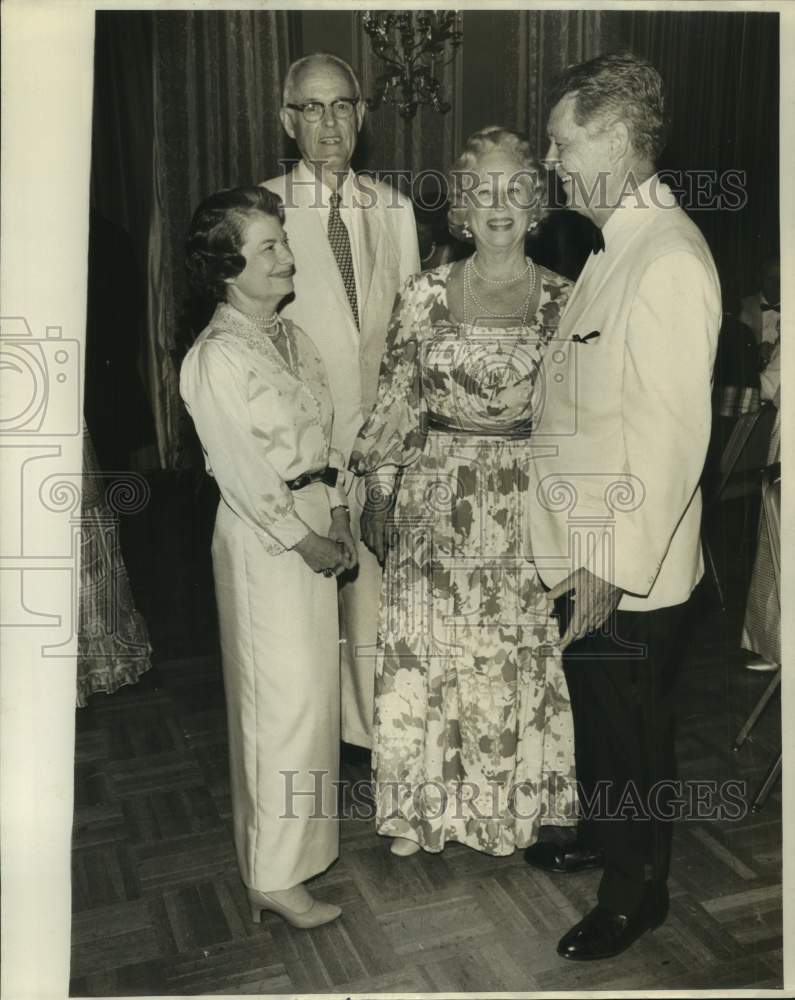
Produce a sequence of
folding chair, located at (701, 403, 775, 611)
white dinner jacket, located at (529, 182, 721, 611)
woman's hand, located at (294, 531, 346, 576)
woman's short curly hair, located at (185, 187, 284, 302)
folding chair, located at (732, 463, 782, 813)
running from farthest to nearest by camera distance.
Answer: folding chair, located at (732, 463, 782, 813), folding chair, located at (701, 403, 775, 611), woman's hand, located at (294, 531, 346, 576), woman's short curly hair, located at (185, 187, 284, 302), white dinner jacket, located at (529, 182, 721, 611)

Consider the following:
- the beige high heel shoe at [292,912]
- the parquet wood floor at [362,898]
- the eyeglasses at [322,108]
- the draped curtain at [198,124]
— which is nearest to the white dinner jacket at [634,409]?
the parquet wood floor at [362,898]

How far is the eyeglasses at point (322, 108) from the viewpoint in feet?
8.69

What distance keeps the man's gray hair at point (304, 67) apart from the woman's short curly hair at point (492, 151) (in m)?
0.31

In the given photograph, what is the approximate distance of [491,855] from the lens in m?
3.01

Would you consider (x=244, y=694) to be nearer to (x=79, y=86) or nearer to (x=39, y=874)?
(x=39, y=874)

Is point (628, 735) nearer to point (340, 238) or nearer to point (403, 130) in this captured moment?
point (340, 238)

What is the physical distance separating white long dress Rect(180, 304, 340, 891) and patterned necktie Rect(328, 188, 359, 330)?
0.59ft

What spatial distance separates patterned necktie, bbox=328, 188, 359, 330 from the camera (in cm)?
274

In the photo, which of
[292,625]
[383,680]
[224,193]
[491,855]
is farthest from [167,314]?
[491,855]

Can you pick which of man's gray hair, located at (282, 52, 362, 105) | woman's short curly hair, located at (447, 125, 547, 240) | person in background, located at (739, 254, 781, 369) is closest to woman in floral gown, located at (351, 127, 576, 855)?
woman's short curly hair, located at (447, 125, 547, 240)

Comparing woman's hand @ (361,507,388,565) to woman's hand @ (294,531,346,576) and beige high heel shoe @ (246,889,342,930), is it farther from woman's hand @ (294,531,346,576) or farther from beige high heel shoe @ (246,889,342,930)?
beige high heel shoe @ (246,889,342,930)

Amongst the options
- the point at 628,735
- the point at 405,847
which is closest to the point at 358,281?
the point at 628,735

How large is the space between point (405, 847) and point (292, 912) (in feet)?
1.26

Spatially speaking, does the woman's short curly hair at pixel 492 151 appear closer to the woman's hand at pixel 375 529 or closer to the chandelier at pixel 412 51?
the chandelier at pixel 412 51
